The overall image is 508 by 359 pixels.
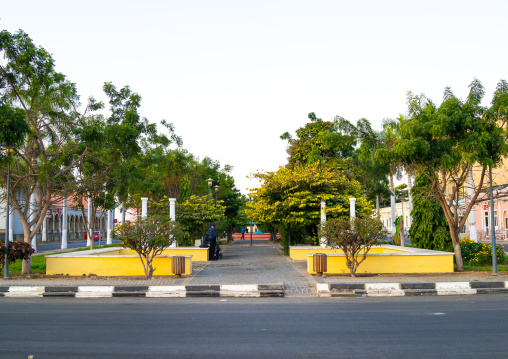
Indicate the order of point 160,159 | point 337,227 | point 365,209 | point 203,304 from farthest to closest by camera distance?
1. point 160,159
2. point 365,209
3. point 337,227
4. point 203,304

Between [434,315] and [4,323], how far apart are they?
819 centimetres

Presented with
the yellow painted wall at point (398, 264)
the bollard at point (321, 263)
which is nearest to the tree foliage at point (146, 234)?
the bollard at point (321, 263)

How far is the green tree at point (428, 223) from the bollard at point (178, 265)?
11985 mm

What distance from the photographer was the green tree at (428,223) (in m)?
23.1

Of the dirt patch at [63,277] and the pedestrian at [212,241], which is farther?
the pedestrian at [212,241]

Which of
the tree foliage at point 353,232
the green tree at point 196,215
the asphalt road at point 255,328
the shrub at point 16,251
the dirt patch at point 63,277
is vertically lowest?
the asphalt road at point 255,328

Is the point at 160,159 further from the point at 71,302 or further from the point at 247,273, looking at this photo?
the point at 71,302

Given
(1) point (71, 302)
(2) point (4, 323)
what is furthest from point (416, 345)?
(1) point (71, 302)

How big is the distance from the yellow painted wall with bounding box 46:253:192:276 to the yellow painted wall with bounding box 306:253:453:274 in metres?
5.43

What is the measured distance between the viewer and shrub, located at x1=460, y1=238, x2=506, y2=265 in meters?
19.8

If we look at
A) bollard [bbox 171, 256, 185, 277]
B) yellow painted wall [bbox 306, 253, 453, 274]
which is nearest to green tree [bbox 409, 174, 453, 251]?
yellow painted wall [bbox 306, 253, 453, 274]

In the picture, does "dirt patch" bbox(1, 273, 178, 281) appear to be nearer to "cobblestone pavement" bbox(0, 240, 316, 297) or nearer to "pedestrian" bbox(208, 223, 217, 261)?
"cobblestone pavement" bbox(0, 240, 316, 297)

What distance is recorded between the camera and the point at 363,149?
1831cm

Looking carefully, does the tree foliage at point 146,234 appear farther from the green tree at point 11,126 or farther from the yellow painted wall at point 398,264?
the yellow painted wall at point 398,264
